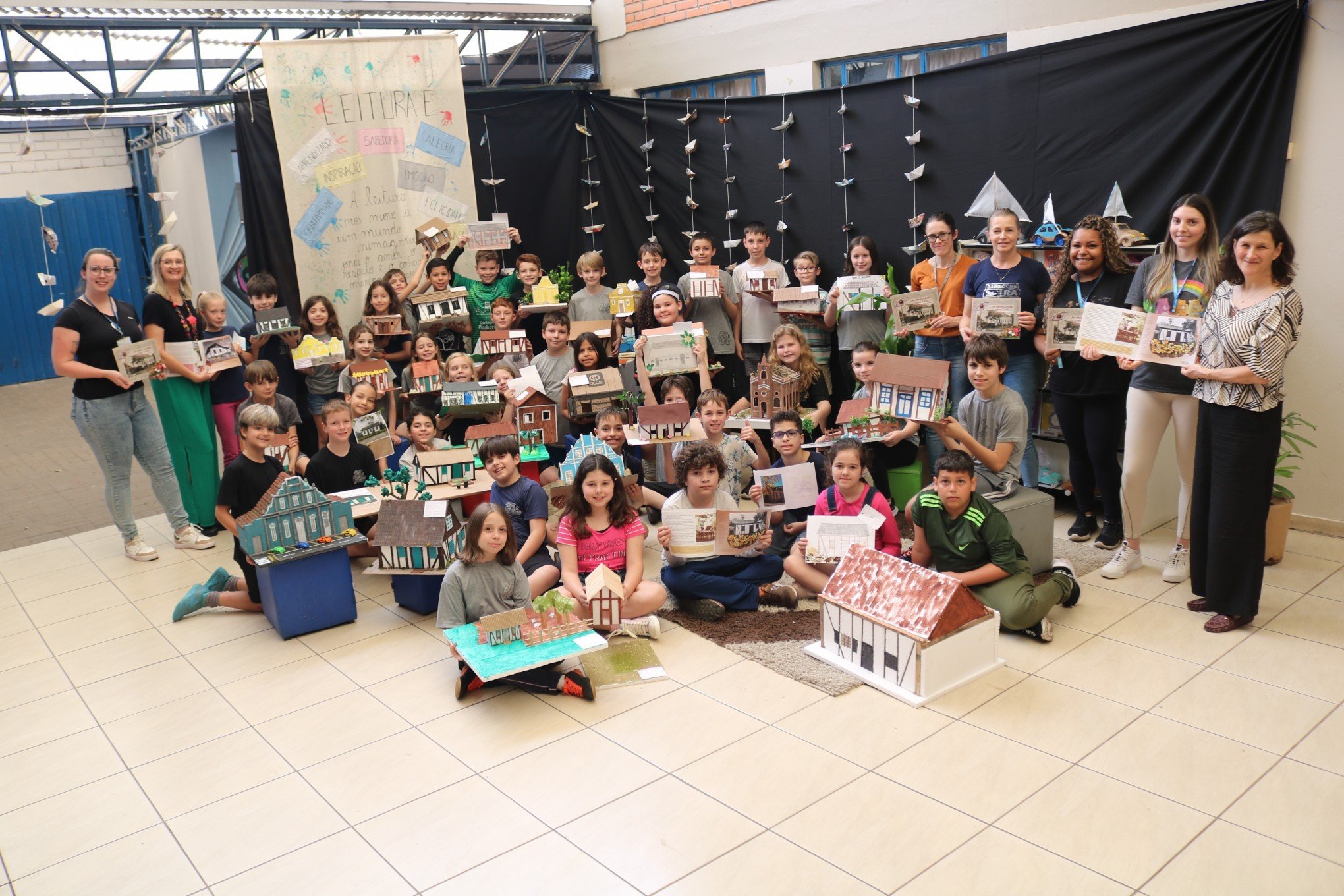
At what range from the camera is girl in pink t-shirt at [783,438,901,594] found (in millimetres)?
4637

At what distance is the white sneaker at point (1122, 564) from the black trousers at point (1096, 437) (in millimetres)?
363

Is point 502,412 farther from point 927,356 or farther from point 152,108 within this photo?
point 152,108

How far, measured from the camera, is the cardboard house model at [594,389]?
596 centimetres

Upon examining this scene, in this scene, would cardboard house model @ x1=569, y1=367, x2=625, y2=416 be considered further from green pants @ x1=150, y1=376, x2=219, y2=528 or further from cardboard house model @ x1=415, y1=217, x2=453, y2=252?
green pants @ x1=150, y1=376, x2=219, y2=528

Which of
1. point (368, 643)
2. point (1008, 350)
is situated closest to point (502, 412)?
point (368, 643)

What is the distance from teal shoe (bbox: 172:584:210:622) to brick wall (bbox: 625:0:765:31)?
5557mm

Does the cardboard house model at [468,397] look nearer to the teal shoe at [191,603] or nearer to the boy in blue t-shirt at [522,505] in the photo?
the boy in blue t-shirt at [522,505]

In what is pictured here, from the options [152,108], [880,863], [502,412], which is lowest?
Answer: [880,863]

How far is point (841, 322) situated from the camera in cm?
631

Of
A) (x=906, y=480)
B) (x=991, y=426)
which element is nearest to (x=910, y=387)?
(x=991, y=426)

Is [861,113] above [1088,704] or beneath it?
above

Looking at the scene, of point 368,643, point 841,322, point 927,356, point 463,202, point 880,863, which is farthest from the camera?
point 463,202

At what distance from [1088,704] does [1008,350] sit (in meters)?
2.23

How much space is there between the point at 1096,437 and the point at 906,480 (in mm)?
1005
